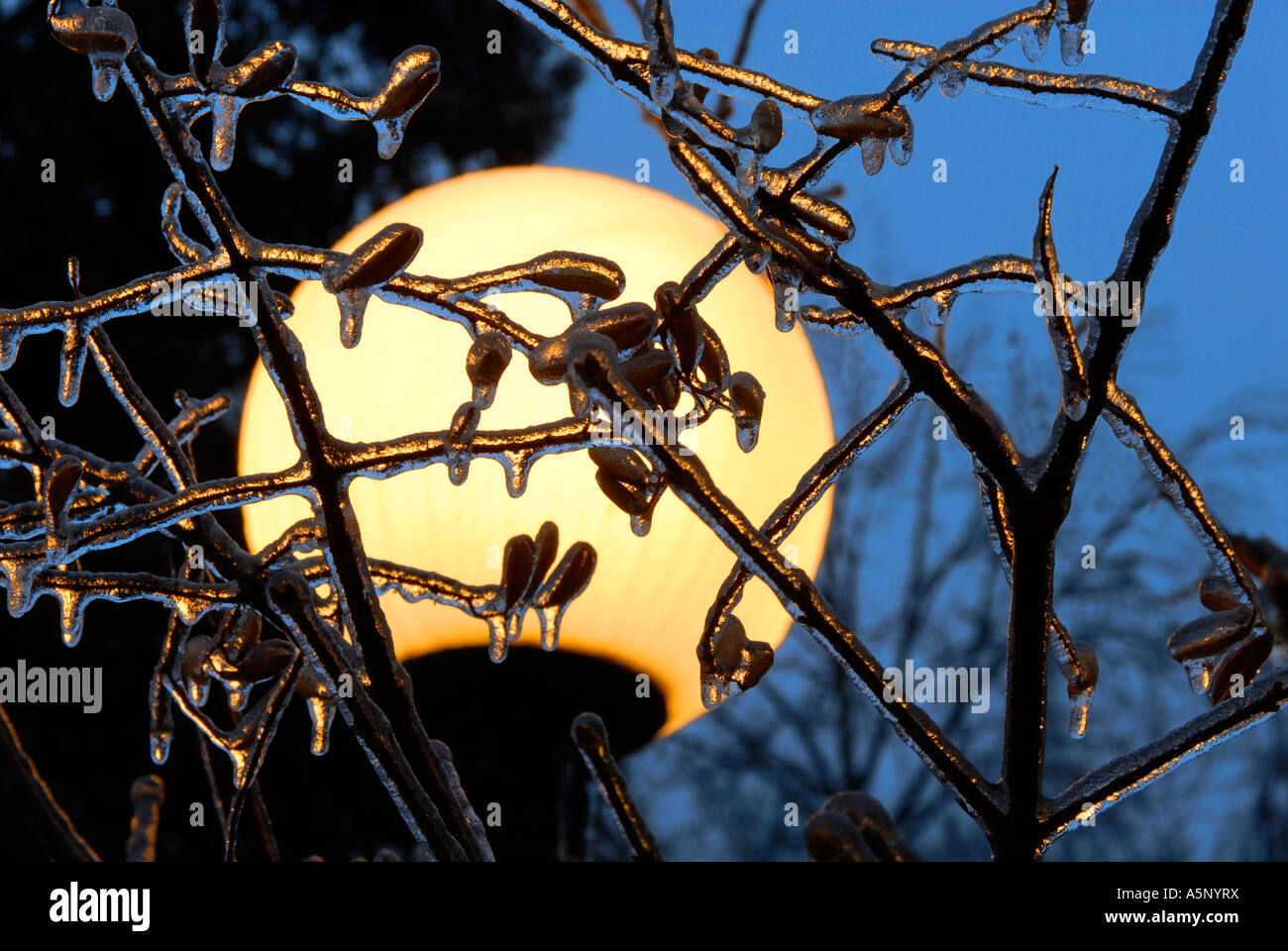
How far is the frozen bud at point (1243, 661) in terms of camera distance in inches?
26.2

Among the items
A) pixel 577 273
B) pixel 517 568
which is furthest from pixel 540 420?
pixel 577 273

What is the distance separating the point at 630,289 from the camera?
990mm

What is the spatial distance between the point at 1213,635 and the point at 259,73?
0.59 m

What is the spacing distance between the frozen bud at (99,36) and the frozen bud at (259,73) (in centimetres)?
4

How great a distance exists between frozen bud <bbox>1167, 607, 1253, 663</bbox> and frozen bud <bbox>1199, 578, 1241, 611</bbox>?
0.16 feet

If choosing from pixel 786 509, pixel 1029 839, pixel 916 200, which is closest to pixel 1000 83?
pixel 786 509

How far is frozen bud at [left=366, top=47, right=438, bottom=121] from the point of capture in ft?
1.95

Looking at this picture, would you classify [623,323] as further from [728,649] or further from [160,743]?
[160,743]

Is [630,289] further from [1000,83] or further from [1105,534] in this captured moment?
[1105,534]

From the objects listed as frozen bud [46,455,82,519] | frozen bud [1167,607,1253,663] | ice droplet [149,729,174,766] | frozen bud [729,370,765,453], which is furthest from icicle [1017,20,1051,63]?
ice droplet [149,729,174,766]

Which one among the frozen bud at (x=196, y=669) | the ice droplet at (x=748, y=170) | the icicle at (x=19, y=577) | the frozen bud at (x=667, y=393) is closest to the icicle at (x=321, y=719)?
the frozen bud at (x=196, y=669)

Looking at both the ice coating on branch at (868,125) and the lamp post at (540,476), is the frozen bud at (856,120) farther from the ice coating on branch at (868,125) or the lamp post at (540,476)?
the lamp post at (540,476)

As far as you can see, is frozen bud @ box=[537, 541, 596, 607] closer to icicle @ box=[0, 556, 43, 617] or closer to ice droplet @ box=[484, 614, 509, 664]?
ice droplet @ box=[484, 614, 509, 664]

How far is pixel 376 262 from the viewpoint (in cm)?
58
